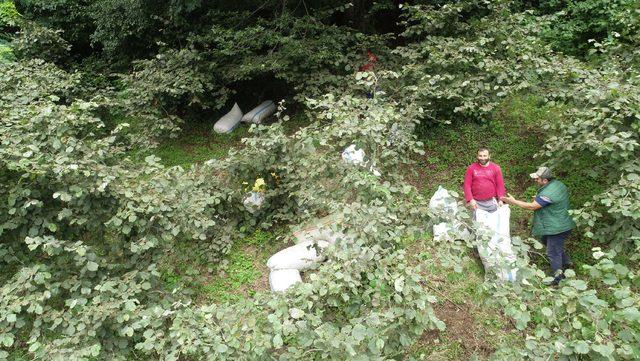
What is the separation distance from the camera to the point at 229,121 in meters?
8.67

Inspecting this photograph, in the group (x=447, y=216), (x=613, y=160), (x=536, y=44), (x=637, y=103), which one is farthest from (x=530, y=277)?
(x=536, y=44)

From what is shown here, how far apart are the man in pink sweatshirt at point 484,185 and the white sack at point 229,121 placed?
16.2 ft

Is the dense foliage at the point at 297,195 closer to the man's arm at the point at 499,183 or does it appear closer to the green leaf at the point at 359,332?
the green leaf at the point at 359,332

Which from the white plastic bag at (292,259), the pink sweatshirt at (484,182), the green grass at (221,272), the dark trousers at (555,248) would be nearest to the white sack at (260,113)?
the green grass at (221,272)

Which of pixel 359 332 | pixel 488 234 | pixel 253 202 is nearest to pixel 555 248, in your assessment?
pixel 488 234

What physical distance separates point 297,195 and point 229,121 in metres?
4.41

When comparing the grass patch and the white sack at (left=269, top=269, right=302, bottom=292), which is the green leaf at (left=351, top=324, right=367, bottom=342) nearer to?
the grass patch

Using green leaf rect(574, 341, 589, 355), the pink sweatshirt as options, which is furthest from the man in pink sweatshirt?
green leaf rect(574, 341, 589, 355)

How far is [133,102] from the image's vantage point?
725 cm

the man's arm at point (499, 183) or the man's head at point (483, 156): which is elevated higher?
the man's head at point (483, 156)

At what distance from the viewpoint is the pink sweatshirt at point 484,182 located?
5133mm

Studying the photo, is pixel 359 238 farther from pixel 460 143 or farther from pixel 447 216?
pixel 460 143

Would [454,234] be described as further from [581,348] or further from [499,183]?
[499,183]

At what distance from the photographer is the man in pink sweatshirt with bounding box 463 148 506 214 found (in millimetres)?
5133
